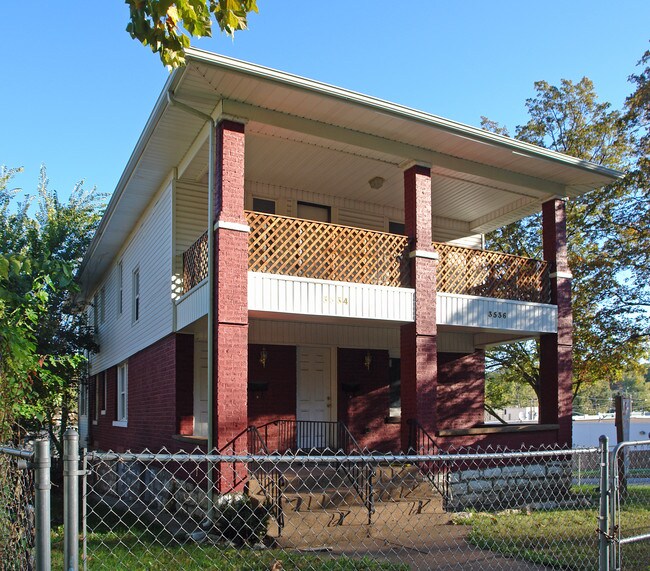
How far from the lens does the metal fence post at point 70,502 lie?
3121 millimetres

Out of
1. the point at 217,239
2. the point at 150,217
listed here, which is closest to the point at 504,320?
the point at 217,239

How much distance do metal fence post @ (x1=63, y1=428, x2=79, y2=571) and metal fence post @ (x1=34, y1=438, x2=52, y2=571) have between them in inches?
2.9

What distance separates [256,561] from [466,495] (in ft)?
20.8

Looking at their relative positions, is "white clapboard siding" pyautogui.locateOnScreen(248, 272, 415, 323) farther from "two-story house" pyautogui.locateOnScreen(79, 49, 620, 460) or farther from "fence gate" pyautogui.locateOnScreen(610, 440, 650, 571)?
"fence gate" pyautogui.locateOnScreen(610, 440, 650, 571)

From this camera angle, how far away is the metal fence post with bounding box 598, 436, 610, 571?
15.9 ft

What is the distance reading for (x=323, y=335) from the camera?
15852 millimetres

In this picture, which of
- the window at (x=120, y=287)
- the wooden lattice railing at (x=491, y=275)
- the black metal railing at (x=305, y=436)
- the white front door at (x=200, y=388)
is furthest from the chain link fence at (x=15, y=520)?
the window at (x=120, y=287)

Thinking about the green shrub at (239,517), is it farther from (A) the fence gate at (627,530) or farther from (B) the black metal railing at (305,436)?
(A) the fence gate at (627,530)

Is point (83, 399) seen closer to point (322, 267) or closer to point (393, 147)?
point (322, 267)

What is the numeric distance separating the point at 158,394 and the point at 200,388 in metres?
1.18

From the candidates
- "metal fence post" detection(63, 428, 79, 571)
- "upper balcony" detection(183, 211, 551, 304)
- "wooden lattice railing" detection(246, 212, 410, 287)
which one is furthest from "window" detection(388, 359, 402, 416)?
"metal fence post" detection(63, 428, 79, 571)

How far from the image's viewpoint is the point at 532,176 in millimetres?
15156

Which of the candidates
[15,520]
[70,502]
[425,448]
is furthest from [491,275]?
[70,502]

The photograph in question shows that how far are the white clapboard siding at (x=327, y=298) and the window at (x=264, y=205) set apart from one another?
3.50 metres
